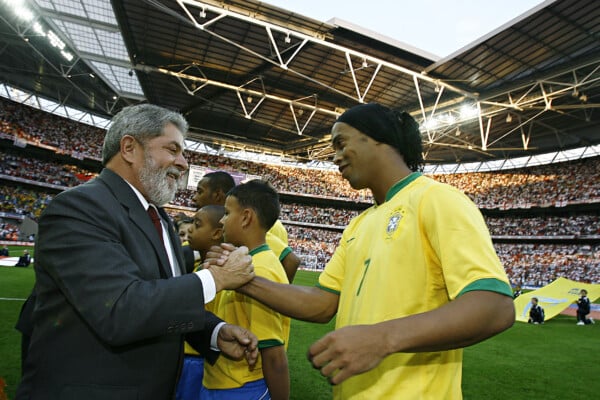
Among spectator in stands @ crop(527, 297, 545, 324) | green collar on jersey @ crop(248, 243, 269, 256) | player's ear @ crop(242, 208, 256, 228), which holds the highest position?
player's ear @ crop(242, 208, 256, 228)

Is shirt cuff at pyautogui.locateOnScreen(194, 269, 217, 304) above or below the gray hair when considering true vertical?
below

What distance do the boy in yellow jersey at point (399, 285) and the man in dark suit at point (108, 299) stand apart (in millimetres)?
380

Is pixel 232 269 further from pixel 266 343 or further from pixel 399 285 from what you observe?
pixel 399 285

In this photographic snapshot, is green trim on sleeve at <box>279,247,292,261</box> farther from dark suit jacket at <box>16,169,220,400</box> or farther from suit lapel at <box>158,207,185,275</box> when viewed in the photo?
dark suit jacket at <box>16,169,220,400</box>

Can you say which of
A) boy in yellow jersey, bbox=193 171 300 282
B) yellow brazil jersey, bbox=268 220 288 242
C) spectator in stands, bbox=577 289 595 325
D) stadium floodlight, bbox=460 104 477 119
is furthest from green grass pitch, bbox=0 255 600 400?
stadium floodlight, bbox=460 104 477 119

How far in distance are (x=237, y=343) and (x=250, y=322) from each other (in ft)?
0.92

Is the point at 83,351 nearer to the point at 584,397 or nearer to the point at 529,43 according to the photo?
the point at 584,397

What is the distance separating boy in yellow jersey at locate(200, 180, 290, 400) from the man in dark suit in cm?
54

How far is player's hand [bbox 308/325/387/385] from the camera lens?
1.14 meters

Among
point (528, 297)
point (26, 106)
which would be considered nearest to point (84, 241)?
point (528, 297)

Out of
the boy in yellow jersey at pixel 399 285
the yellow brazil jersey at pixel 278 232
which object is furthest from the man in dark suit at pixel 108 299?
the yellow brazil jersey at pixel 278 232

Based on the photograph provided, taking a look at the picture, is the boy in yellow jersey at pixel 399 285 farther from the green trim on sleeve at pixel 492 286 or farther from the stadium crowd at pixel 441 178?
the stadium crowd at pixel 441 178

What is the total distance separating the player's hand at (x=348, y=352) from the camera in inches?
44.8

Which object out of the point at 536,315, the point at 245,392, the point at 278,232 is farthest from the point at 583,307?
the point at 245,392
